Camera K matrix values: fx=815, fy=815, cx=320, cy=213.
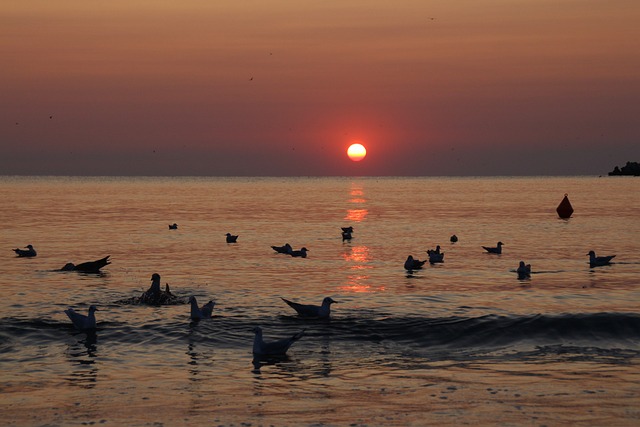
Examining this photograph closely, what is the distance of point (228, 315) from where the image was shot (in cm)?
2678

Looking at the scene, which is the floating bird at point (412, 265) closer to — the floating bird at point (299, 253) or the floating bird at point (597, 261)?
the floating bird at point (597, 261)

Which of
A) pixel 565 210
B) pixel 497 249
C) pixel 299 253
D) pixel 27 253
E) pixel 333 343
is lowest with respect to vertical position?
pixel 333 343

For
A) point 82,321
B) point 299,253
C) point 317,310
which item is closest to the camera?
point 82,321

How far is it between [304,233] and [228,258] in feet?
68.1

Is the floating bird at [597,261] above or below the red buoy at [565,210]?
below

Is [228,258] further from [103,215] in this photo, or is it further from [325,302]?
[103,215]

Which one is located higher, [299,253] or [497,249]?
[497,249]

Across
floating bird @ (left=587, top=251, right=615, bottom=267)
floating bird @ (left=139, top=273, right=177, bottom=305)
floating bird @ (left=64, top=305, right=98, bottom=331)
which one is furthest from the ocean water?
floating bird @ (left=139, top=273, right=177, bottom=305)

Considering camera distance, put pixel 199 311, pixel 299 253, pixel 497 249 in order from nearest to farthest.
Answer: pixel 199 311 < pixel 299 253 < pixel 497 249

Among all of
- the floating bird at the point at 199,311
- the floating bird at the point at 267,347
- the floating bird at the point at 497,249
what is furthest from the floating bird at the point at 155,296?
the floating bird at the point at 497,249

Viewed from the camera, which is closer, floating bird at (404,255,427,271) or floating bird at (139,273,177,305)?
floating bird at (139,273,177,305)

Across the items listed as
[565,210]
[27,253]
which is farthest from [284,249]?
[565,210]

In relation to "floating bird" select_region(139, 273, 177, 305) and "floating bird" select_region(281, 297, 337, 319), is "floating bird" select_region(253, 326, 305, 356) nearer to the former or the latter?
"floating bird" select_region(281, 297, 337, 319)

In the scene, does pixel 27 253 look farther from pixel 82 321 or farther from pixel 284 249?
pixel 82 321
